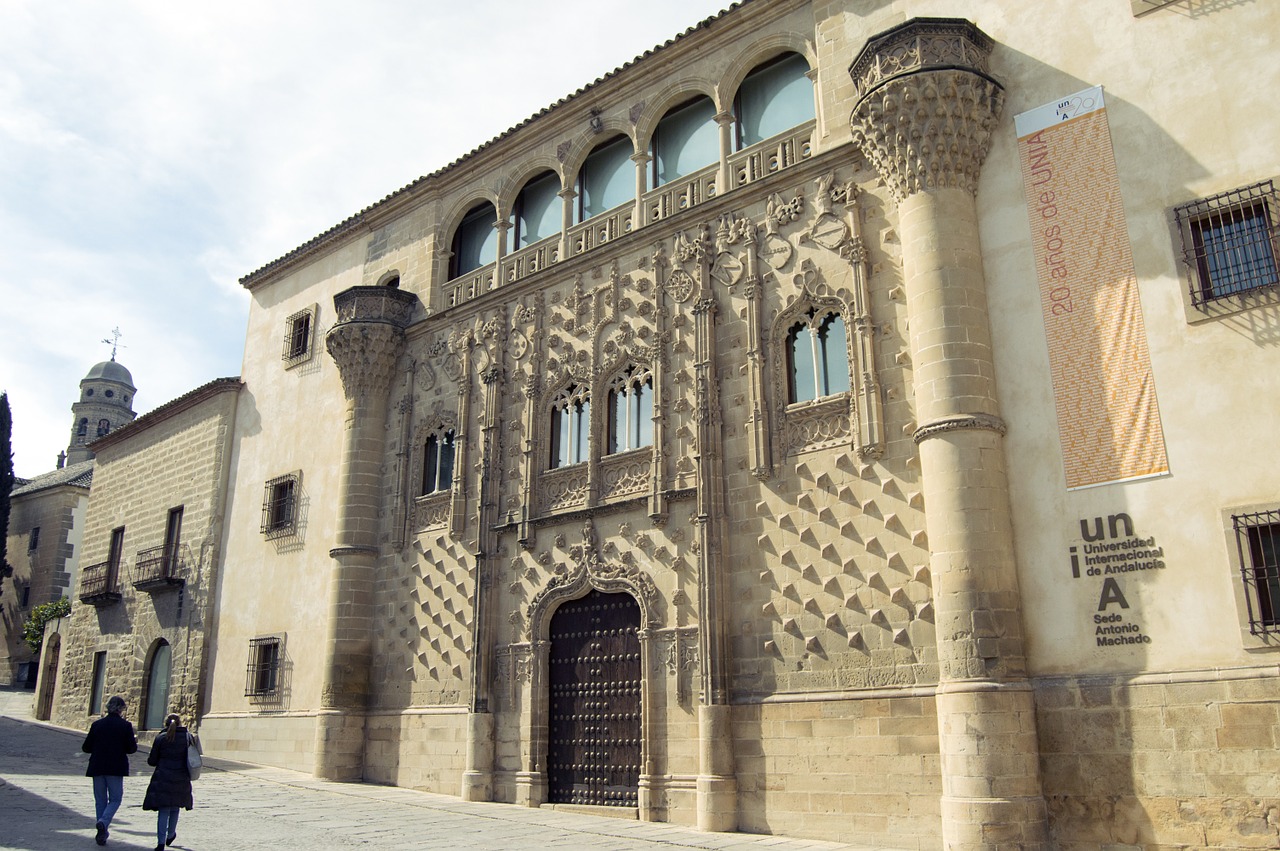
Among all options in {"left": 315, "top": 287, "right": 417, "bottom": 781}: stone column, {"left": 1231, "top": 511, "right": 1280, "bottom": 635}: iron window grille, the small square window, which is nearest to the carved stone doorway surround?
{"left": 315, "top": 287, "right": 417, "bottom": 781}: stone column

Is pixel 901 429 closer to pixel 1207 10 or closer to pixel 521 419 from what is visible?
pixel 1207 10

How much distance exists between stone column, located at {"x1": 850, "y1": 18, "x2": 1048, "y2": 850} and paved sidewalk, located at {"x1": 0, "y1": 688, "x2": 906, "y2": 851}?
187 cm

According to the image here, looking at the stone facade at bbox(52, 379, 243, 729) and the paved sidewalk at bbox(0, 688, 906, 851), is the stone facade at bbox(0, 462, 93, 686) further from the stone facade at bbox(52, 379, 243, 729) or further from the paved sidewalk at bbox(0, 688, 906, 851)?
the paved sidewalk at bbox(0, 688, 906, 851)

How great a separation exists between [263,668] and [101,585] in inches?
335

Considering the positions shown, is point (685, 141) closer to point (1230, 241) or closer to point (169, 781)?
point (1230, 241)

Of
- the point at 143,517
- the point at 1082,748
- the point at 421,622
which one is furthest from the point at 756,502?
the point at 143,517

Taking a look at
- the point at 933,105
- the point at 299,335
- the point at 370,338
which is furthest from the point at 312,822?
the point at 299,335

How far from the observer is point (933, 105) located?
466 inches

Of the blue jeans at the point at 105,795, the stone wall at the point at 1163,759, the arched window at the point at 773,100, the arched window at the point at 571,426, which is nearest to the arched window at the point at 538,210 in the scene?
the arched window at the point at 571,426

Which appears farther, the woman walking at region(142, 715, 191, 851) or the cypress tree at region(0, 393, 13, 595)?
the cypress tree at region(0, 393, 13, 595)

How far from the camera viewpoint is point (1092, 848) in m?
9.62

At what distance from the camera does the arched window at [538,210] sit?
17595 mm

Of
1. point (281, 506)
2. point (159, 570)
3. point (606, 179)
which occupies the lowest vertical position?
point (159, 570)

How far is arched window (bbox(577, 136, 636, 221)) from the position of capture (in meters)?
16.5
